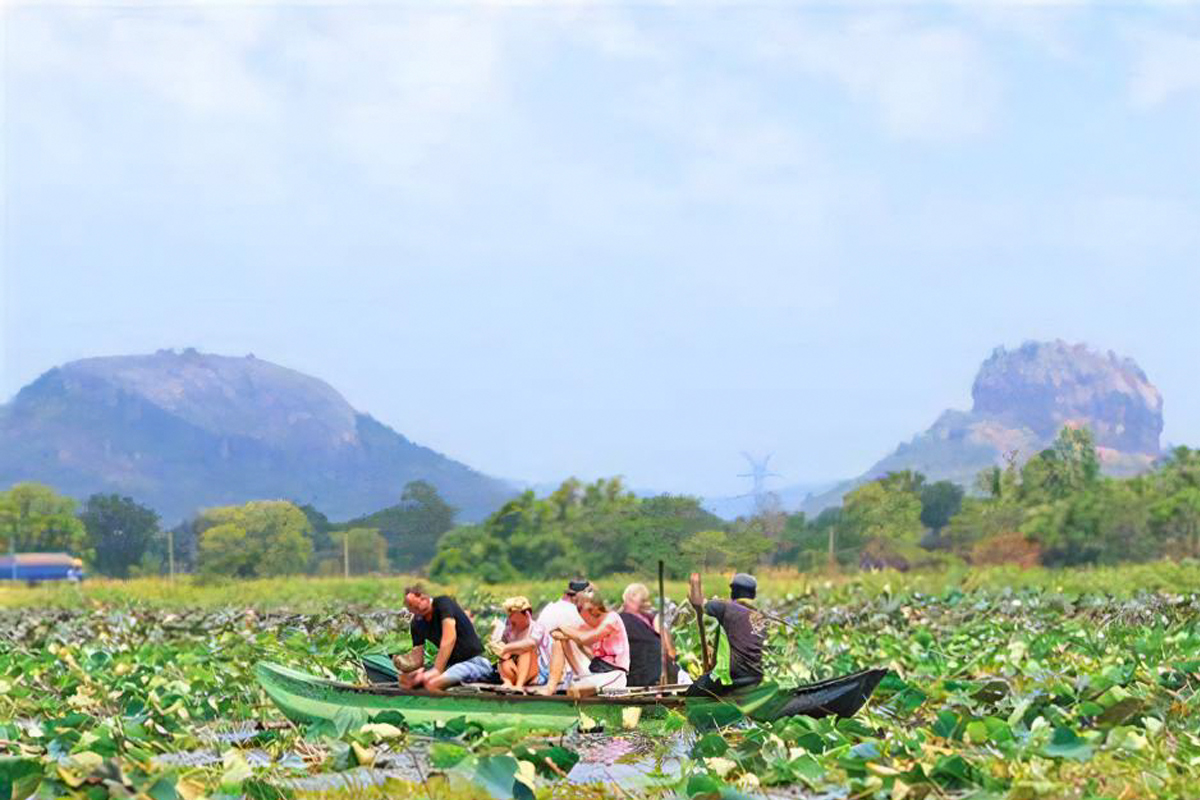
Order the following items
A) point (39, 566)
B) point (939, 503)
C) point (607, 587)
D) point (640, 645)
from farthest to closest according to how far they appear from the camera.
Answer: point (39, 566) < point (939, 503) < point (607, 587) < point (640, 645)

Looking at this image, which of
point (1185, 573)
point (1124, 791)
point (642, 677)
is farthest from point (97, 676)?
point (1185, 573)

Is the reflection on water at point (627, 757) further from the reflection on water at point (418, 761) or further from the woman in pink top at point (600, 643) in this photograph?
the woman in pink top at point (600, 643)

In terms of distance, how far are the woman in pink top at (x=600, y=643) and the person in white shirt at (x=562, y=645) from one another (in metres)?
0.04

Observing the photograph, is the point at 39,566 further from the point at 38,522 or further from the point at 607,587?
the point at 607,587

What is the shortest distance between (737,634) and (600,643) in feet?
2.76

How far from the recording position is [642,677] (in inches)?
431

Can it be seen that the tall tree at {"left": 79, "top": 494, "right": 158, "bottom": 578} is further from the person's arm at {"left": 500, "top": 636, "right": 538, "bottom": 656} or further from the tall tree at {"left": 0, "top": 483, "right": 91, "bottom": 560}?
the person's arm at {"left": 500, "top": 636, "right": 538, "bottom": 656}

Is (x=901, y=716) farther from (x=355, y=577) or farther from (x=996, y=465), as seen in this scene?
(x=996, y=465)

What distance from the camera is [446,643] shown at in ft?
34.9

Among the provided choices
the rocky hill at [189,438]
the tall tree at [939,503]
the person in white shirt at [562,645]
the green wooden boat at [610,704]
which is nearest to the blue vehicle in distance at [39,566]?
the tall tree at [939,503]

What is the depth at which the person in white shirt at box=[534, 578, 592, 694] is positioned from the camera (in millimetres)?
10602

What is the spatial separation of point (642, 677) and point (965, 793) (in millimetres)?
3897

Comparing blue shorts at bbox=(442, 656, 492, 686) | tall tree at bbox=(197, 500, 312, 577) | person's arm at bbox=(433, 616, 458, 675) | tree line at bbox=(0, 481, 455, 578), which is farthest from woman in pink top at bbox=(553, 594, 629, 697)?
tall tree at bbox=(197, 500, 312, 577)

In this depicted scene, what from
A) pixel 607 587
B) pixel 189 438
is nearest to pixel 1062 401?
pixel 189 438
